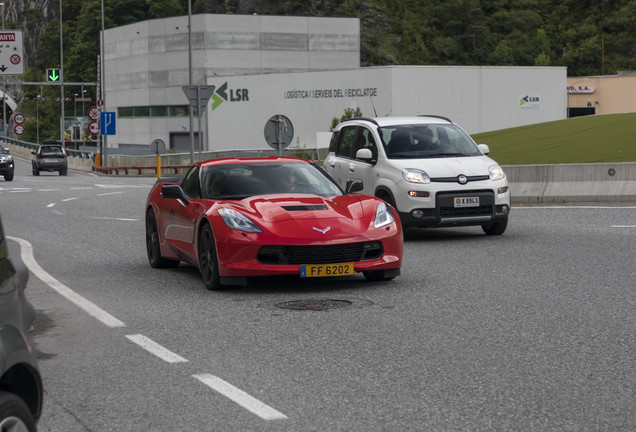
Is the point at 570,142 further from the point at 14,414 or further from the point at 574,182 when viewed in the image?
the point at 14,414

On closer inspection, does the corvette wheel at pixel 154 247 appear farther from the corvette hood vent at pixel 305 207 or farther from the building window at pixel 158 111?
the building window at pixel 158 111

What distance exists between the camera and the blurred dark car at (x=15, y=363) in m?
3.58

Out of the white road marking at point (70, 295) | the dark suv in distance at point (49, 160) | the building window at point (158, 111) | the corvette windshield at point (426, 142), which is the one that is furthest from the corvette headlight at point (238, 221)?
the building window at point (158, 111)

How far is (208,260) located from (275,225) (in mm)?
807

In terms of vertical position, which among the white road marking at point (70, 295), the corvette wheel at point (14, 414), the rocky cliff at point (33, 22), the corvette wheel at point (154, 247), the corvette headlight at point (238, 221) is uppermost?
the rocky cliff at point (33, 22)

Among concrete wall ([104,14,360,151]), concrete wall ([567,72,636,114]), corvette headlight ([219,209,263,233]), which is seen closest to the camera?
corvette headlight ([219,209,263,233])

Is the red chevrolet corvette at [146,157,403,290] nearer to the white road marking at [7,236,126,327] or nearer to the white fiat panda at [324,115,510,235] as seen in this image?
the white road marking at [7,236,126,327]

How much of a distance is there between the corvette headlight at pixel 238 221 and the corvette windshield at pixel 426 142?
634 cm

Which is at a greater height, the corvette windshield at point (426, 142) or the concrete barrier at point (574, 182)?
the corvette windshield at point (426, 142)

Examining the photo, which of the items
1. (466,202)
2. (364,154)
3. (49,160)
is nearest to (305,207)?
(466,202)

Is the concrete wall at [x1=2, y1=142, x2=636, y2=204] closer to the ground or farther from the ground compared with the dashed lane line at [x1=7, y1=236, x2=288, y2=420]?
farther from the ground

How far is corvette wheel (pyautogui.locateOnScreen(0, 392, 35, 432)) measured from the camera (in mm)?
3500

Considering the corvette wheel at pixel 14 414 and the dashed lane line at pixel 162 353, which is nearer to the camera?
the corvette wheel at pixel 14 414

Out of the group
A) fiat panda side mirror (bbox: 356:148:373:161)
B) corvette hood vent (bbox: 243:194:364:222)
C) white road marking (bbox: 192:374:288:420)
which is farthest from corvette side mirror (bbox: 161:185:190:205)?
white road marking (bbox: 192:374:288:420)
